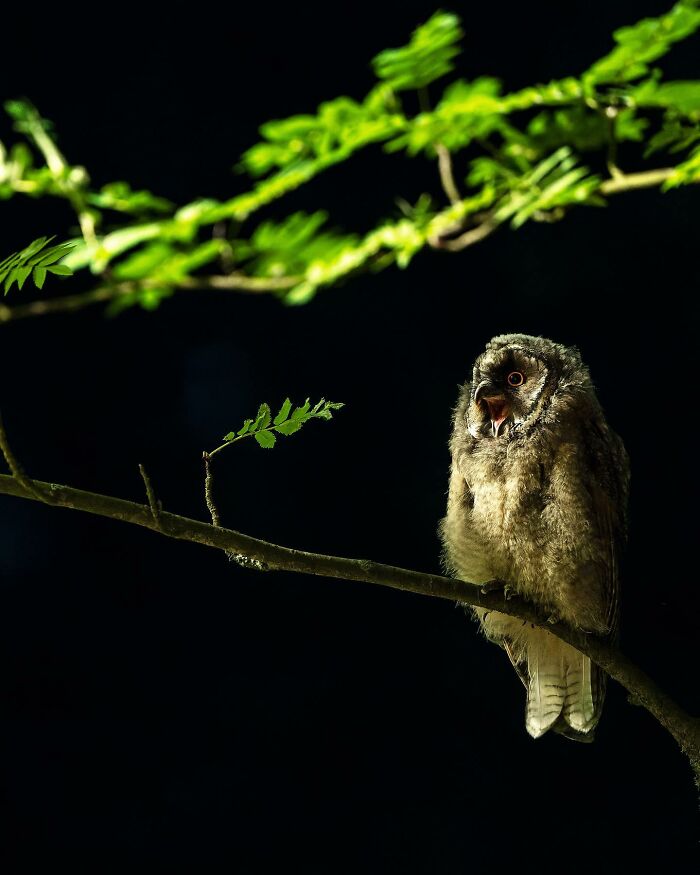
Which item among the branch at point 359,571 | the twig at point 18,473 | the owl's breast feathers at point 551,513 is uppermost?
the owl's breast feathers at point 551,513

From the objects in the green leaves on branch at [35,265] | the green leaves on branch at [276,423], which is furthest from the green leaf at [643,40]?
the green leaves on branch at [35,265]

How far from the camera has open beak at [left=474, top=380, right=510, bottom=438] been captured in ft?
6.40

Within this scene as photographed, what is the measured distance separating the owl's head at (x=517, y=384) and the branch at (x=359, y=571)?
34 cm

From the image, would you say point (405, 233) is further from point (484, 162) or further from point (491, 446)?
point (491, 446)

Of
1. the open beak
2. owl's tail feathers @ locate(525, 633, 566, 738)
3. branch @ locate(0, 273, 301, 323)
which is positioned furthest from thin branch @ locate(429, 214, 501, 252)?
owl's tail feathers @ locate(525, 633, 566, 738)

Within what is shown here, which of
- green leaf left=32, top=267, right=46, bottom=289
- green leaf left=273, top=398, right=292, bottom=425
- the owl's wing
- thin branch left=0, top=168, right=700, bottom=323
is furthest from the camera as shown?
the owl's wing

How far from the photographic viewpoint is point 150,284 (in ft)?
4.93

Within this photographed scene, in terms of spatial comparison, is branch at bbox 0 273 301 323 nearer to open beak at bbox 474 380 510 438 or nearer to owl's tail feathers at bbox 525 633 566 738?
open beak at bbox 474 380 510 438

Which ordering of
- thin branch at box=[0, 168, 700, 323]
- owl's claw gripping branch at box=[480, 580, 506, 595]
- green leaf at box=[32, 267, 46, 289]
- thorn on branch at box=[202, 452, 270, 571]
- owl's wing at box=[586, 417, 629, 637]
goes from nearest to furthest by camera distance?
1. green leaf at box=[32, 267, 46, 289]
2. thorn on branch at box=[202, 452, 270, 571]
3. thin branch at box=[0, 168, 700, 323]
4. owl's claw gripping branch at box=[480, 580, 506, 595]
5. owl's wing at box=[586, 417, 629, 637]

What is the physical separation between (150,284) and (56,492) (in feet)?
1.27

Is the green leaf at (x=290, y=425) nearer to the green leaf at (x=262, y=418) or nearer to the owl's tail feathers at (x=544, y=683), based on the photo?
the green leaf at (x=262, y=418)

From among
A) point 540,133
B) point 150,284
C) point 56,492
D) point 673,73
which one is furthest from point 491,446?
point 673,73

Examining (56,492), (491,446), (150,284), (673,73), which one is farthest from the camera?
(673,73)

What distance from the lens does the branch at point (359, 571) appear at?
1.28m
